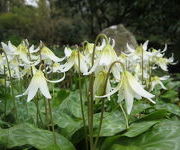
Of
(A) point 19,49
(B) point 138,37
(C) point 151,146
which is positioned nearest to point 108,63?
(C) point 151,146

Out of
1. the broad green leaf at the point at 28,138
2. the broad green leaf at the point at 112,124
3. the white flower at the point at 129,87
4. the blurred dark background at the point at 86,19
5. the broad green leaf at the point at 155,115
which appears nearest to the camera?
the white flower at the point at 129,87

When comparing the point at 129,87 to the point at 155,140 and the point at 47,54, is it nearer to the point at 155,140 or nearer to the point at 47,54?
the point at 155,140

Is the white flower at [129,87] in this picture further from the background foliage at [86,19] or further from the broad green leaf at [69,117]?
the background foliage at [86,19]

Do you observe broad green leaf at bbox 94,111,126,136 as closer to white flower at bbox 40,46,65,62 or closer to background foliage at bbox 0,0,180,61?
white flower at bbox 40,46,65,62

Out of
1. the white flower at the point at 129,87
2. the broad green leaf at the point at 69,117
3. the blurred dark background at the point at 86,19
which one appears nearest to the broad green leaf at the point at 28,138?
the broad green leaf at the point at 69,117

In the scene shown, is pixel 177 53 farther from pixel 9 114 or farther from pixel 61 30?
pixel 9 114

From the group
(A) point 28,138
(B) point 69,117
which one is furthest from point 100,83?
(B) point 69,117

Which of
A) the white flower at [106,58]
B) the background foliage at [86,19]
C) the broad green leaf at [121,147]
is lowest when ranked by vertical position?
the broad green leaf at [121,147]
